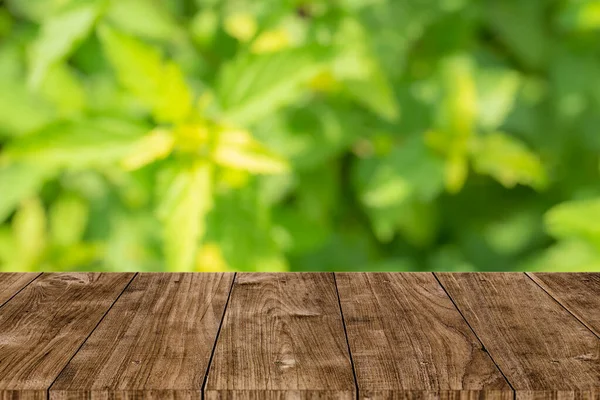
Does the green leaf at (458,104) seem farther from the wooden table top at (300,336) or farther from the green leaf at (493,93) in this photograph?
the wooden table top at (300,336)

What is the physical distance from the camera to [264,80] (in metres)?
0.68

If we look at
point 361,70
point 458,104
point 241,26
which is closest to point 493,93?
point 458,104

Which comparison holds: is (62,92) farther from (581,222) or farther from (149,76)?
(581,222)

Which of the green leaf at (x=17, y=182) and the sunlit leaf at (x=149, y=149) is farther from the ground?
the sunlit leaf at (x=149, y=149)

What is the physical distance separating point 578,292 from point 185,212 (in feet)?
1.22

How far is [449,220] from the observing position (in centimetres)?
98

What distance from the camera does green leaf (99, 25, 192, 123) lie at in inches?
26.0

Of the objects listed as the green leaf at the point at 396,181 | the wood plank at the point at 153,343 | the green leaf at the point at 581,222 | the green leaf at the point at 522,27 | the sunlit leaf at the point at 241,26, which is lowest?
the wood plank at the point at 153,343

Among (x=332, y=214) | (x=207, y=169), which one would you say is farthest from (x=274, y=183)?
(x=207, y=169)

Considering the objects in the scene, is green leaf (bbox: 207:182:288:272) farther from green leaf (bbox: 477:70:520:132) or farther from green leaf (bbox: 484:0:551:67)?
green leaf (bbox: 484:0:551:67)

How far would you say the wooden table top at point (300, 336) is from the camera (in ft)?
1.62

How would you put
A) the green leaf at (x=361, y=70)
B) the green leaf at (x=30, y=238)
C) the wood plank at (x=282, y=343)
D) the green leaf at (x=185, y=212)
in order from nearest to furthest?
1. the wood plank at (x=282, y=343)
2. the green leaf at (x=185, y=212)
3. the green leaf at (x=361, y=70)
4. the green leaf at (x=30, y=238)

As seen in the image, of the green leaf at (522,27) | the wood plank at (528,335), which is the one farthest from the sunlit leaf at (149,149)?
the green leaf at (522,27)

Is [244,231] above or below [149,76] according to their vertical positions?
below
